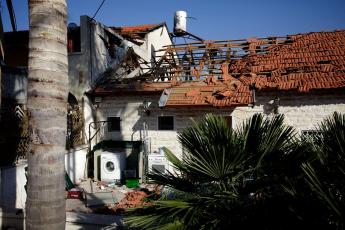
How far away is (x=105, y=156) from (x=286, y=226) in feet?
36.2

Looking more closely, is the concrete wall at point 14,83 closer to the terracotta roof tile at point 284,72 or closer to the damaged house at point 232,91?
the damaged house at point 232,91

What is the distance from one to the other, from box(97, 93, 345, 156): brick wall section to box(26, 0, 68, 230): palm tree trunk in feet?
30.1

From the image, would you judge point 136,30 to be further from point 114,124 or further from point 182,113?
point 182,113

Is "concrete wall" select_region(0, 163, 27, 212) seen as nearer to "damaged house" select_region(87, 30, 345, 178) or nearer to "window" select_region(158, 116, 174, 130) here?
"damaged house" select_region(87, 30, 345, 178)

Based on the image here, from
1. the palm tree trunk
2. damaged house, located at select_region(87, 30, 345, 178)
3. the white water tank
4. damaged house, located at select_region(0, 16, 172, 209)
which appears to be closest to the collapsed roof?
damaged house, located at select_region(87, 30, 345, 178)

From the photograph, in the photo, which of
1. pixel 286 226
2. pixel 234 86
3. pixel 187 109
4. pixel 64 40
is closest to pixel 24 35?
pixel 187 109

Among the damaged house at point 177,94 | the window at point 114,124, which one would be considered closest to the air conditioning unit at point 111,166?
the damaged house at point 177,94

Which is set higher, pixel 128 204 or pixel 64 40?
pixel 64 40

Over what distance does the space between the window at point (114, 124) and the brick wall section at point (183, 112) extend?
0.54 feet

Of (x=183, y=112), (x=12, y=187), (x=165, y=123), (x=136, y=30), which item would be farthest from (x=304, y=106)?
(x=136, y=30)

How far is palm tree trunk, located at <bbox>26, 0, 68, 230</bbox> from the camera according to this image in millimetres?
3475

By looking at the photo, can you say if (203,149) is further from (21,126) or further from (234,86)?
(234,86)

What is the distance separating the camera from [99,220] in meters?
6.75

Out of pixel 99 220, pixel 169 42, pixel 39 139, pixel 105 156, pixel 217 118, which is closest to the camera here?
pixel 39 139
